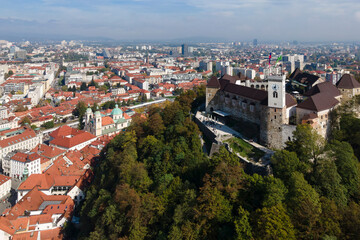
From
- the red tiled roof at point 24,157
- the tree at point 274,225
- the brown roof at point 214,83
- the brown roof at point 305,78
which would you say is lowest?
the red tiled roof at point 24,157

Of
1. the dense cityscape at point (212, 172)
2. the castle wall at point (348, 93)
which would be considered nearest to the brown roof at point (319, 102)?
the dense cityscape at point (212, 172)

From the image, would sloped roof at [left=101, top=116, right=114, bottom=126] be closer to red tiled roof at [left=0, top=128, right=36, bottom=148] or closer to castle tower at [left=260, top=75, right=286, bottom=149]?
red tiled roof at [left=0, top=128, right=36, bottom=148]

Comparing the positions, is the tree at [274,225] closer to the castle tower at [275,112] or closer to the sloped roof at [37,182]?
the castle tower at [275,112]

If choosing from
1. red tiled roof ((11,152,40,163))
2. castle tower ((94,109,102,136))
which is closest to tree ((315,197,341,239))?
red tiled roof ((11,152,40,163))

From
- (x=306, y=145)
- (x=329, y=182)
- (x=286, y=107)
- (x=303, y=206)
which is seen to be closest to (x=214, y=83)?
(x=286, y=107)

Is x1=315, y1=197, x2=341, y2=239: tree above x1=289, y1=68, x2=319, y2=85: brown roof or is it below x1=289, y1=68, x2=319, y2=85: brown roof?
below

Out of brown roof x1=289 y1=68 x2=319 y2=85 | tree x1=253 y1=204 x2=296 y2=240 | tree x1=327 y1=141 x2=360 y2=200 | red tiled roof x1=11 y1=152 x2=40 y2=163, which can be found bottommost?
red tiled roof x1=11 y1=152 x2=40 y2=163

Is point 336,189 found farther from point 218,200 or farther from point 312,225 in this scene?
point 218,200

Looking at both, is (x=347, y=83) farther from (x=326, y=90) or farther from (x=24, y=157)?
(x=24, y=157)
